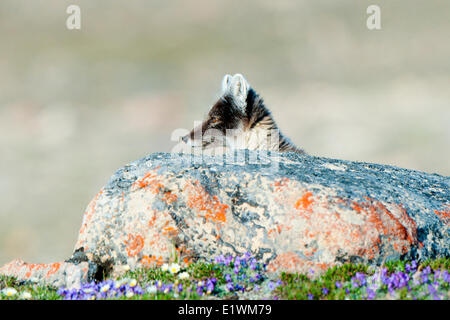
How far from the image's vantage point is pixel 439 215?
754 cm

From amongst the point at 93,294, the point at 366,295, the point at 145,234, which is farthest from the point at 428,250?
the point at 93,294

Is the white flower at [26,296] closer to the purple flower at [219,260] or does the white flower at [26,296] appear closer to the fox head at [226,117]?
the purple flower at [219,260]

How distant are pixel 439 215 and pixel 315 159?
109 inches

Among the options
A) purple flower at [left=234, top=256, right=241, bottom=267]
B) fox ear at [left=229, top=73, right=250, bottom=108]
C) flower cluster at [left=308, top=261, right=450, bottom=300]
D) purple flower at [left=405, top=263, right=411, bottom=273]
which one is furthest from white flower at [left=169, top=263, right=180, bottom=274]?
fox ear at [left=229, top=73, right=250, bottom=108]

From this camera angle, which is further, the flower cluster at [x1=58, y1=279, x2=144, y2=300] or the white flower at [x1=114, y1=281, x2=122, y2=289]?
the white flower at [x1=114, y1=281, x2=122, y2=289]

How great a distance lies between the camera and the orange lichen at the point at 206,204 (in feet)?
23.0

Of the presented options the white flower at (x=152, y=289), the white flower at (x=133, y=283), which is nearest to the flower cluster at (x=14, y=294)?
the white flower at (x=133, y=283)

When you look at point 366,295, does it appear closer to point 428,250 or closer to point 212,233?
point 428,250

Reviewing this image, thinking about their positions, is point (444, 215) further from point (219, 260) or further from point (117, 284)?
point (117, 284)

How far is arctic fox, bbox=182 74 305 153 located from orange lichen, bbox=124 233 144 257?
16.4ft

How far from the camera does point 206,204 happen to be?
7.11 metres

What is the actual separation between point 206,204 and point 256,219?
0.91 meters

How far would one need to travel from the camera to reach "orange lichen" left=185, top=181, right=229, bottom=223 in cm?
701

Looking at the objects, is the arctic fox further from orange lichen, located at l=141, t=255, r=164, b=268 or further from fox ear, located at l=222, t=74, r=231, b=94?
orange lichen, located at l=141, t=255, r=164, b=268
